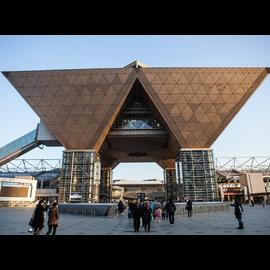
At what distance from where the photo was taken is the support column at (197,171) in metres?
40.2

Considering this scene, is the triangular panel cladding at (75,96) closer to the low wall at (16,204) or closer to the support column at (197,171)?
the support column at (197,171)

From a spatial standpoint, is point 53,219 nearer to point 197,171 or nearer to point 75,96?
point 75,96

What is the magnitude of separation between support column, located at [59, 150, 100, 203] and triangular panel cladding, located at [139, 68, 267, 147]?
14.9 m

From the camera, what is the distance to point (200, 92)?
39.5 metres

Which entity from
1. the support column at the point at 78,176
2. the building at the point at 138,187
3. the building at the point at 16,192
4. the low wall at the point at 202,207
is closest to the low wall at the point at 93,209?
the low wall at the point at 202,207

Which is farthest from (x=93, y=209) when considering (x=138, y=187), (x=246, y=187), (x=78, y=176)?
(x=138, y=187)

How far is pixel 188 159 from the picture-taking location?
40406 mm

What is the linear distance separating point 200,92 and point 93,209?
2526 centimetres

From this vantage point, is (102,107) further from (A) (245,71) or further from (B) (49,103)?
(A) (245,71)

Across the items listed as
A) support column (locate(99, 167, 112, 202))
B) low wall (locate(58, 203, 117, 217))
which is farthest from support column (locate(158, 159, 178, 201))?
low wall (locate(58, 203, 117, 217))

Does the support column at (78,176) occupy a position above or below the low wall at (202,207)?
above

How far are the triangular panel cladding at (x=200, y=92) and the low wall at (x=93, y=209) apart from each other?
63.4 feet
